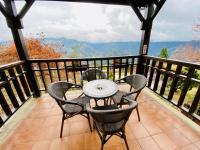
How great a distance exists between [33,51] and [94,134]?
29.4ft

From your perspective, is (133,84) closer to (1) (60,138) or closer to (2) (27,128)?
(1) (60,138)

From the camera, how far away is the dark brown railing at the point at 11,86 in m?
2.06

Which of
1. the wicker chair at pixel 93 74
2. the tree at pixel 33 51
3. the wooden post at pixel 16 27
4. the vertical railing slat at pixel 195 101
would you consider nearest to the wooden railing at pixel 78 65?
the wooden post at pixel 16 27

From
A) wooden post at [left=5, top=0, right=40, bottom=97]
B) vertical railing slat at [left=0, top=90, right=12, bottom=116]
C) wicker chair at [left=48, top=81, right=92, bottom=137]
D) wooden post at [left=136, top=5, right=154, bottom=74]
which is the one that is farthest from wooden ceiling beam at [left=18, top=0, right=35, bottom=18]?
wooden post at [left=136, top=5, right=154, bottom=74]

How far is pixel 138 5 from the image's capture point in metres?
2.90

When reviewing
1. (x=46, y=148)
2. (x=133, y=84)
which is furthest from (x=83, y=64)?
(x=46, y=148)

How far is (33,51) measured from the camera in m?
8.64

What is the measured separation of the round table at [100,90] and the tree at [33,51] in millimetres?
8098

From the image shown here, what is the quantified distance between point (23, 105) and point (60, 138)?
4.95ft

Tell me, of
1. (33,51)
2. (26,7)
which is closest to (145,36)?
(26,7)

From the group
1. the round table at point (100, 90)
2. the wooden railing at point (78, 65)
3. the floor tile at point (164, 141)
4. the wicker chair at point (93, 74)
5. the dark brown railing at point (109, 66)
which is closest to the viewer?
the floor tile at point (164, 141)

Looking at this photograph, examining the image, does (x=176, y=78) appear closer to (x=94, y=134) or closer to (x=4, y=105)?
(x=94, y=134)

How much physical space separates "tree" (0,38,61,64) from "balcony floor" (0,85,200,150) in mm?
7588

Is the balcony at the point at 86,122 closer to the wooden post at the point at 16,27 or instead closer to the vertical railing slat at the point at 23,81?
the vertical railing slat at the point at 23,81
